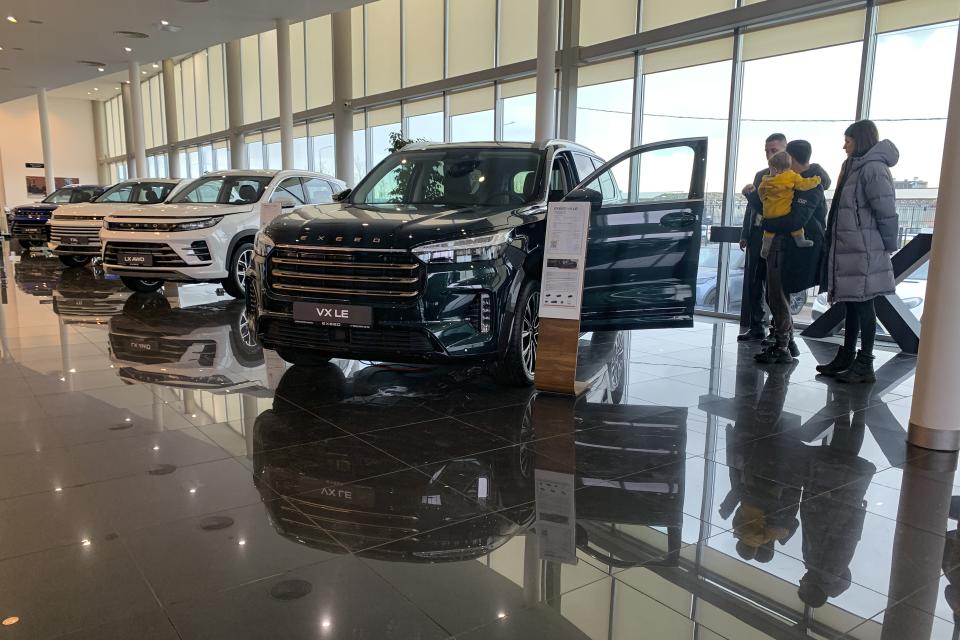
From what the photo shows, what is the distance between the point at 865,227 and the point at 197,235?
6507mm

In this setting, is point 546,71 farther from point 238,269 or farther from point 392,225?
point 392,225

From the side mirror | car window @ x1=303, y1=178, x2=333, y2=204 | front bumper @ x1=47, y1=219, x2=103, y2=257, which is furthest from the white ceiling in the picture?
the side mirror

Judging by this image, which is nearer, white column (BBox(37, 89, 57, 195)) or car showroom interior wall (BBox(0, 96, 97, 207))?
white column (BBox(37, 89, 57, 195))

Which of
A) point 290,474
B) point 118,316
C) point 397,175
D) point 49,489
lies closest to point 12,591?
point 49,489

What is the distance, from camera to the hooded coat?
4656mm

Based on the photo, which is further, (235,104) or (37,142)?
(37,142)

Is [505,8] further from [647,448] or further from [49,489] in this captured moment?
[49,489]

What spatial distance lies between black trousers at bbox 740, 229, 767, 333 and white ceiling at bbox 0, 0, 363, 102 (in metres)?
8.96

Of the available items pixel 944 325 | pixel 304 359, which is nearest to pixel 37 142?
pixel 304 359

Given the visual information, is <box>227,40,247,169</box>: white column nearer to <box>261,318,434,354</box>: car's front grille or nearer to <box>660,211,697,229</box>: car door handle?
<box>261,318,434,354</box>: car's front grille

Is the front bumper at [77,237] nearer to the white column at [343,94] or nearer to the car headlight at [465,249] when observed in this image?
the white column at [343,94]

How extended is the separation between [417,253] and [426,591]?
2.19 meters

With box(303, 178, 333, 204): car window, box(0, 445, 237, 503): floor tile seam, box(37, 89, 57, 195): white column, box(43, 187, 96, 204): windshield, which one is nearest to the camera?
box(0, 445, 237, 503): floor tile seam

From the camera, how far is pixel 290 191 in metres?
8.94
